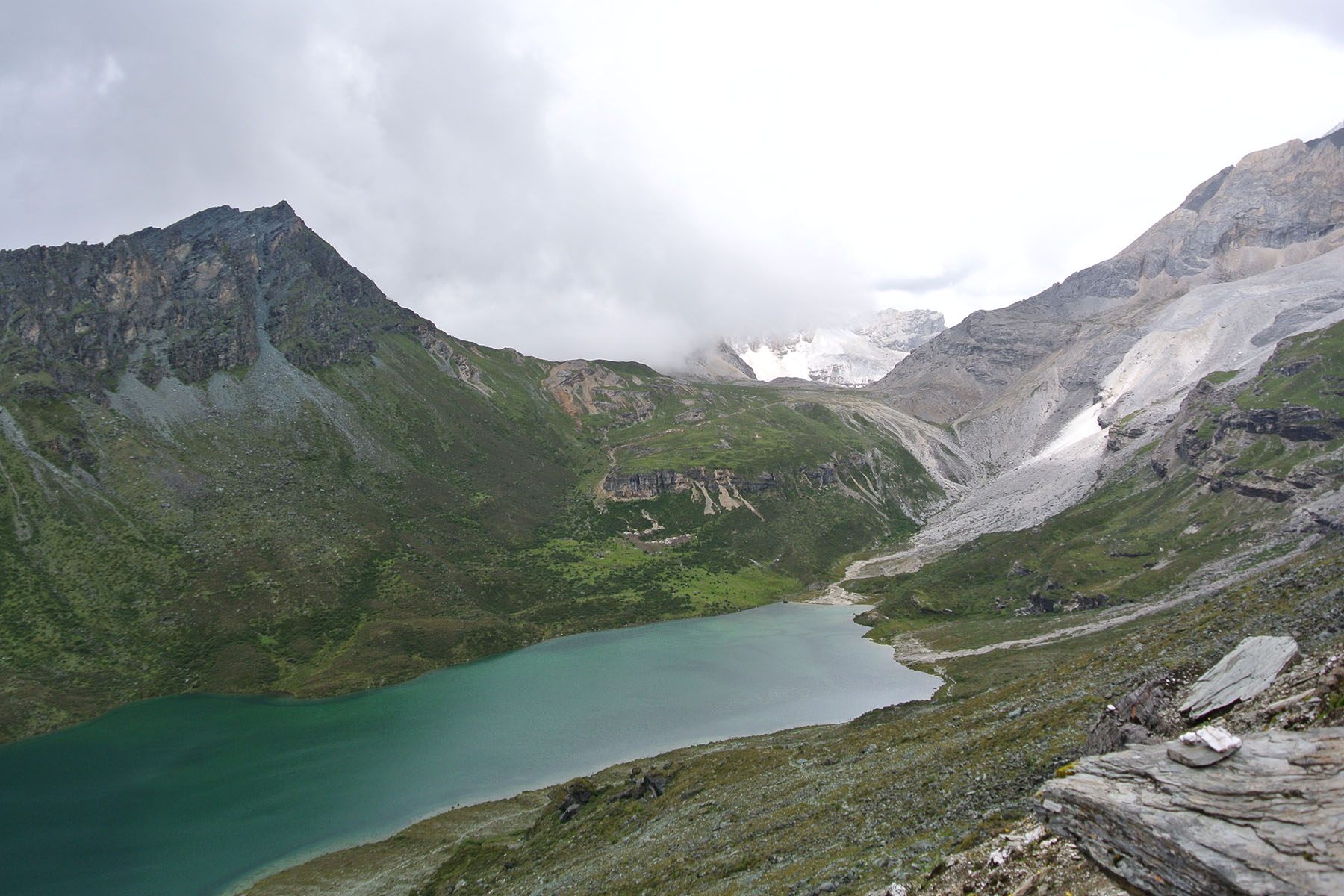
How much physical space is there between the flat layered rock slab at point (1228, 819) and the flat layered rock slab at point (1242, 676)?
6003 millimetres

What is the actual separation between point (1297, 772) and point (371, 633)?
443 feet

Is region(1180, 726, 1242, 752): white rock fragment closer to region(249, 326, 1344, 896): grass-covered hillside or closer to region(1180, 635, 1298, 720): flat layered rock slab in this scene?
region(249, 326, 1344, 896): grass-covered hillside

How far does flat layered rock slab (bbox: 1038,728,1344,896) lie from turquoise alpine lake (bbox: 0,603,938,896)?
6600 cm

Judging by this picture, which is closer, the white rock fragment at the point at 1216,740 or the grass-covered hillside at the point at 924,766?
the white rock fragment at the point at 1216,740

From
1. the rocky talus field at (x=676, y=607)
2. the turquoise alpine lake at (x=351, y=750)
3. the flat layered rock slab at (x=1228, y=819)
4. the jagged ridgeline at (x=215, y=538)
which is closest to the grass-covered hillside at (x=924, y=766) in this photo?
the rocky talus field at (x=676, y=607)

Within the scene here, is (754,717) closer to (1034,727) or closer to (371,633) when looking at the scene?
(1034,727)

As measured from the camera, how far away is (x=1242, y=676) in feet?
57.6

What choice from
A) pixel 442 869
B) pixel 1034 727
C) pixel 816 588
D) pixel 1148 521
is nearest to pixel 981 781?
pixel 1034 727

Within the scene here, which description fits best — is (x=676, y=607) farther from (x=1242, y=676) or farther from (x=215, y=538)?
(x=1242, y=676)

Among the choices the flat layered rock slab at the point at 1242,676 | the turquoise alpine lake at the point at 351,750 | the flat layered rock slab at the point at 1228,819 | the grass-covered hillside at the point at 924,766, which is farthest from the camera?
the turquoise alpine lake at the point at 351,750

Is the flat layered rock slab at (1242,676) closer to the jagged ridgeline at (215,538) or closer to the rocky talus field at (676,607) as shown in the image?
the rocky talus field at (676,607)

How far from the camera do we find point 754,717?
84.8 meters

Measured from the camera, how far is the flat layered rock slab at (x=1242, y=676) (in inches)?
653

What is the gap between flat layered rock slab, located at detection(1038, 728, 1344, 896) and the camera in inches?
369
